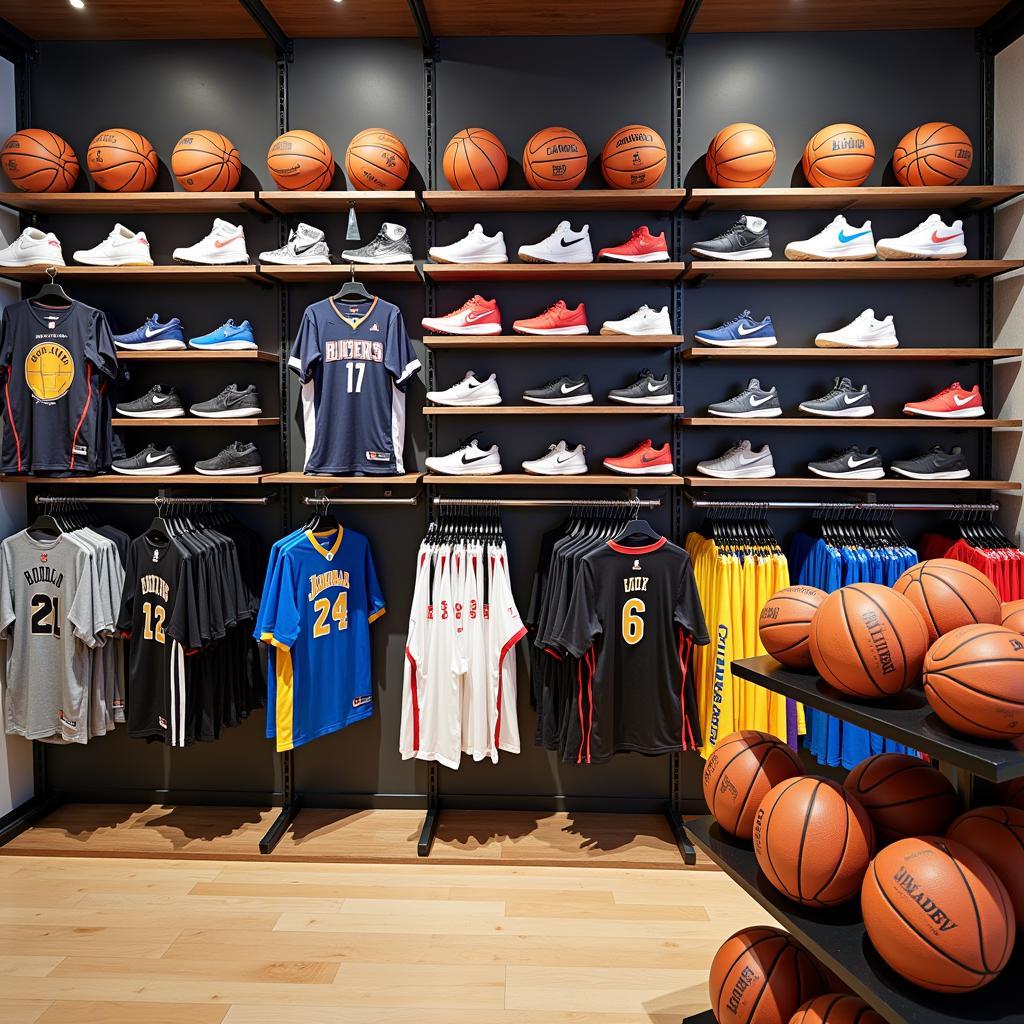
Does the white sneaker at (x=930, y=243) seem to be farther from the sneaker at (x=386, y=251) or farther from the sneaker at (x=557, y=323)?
the sneaker at (x=386, y=251)

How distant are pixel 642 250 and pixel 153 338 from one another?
220cm

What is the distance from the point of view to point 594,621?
292 cm

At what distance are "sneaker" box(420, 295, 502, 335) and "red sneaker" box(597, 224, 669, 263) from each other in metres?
0.55

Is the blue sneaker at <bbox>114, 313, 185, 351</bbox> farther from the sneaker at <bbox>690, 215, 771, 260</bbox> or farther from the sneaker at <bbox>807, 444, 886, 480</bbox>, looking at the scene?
the sneaker at <bbox>807, 444, 886, 480</bbox>

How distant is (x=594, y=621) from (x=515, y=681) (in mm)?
519

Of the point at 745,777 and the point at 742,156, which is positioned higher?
the point at 742,156

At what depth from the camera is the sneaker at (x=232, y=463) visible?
316 cm

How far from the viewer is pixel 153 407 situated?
3191 millimetres

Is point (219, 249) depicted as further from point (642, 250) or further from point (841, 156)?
point (841, 156)

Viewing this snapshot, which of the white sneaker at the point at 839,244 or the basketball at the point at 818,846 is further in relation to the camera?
the white sneaker at the point at 839,244

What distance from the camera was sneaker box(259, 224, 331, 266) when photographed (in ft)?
10.3

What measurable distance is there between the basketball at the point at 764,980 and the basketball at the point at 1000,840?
0.46 m

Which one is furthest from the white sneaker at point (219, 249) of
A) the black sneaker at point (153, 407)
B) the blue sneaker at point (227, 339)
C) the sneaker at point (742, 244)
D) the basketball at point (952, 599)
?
the basketball at point (952, 599)

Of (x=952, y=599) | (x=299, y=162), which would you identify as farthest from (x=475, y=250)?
(x=952, y=599)
